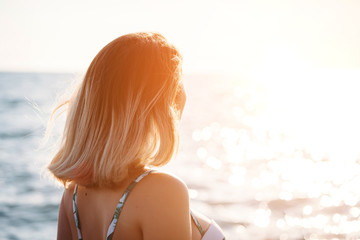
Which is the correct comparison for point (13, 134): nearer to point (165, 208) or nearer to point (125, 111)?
point (125, 111)

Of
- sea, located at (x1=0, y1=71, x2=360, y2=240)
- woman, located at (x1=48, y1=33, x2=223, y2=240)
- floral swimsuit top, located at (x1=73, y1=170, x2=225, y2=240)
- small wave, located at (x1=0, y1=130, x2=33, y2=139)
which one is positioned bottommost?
small wave, located at (x1=0, y1=130, x2=33, y2=139)

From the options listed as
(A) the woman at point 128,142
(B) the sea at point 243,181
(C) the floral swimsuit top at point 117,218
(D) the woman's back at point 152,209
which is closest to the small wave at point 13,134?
(B) the sea at point 243,181

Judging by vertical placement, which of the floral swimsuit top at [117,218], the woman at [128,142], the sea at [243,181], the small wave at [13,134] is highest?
the woman at [128,142]

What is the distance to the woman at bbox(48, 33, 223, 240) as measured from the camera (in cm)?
154

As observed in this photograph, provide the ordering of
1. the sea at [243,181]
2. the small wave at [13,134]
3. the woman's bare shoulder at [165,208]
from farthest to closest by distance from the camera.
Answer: the small wave at [13,134] < the sea at [243,181] < the woman's bare shoulder at [165,208]

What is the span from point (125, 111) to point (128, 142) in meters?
0.12

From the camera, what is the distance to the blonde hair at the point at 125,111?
62.6 inches

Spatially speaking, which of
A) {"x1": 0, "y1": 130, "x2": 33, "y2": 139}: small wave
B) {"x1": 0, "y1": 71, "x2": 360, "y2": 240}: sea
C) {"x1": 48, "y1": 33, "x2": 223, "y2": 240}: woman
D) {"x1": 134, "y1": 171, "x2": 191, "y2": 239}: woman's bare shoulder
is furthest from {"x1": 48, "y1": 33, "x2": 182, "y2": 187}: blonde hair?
{"x1": 0, "y1": 130, "x2": 33, "y2": 139}: small wave

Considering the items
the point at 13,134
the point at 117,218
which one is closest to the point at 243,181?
the point at 117,218

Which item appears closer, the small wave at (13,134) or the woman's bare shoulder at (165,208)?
the woman's bare shoulder at (165,208)

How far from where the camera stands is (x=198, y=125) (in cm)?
2103

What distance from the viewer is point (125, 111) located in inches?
63.4

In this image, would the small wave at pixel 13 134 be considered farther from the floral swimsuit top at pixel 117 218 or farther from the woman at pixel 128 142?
the woman at pixel 128 142

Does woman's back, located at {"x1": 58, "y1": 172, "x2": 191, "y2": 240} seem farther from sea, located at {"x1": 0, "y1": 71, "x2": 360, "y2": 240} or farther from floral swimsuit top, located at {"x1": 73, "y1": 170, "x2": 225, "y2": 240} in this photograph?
sea, located at {"x1": 0, "y1": 71, "x2": 360, "y2": 240}
